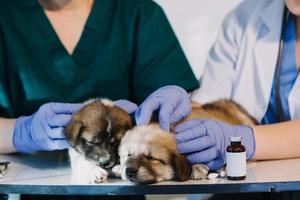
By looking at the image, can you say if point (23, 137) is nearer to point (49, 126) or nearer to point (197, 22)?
point (49, 126)

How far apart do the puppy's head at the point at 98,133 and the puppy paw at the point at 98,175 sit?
0.04m

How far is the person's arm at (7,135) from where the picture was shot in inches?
52.7

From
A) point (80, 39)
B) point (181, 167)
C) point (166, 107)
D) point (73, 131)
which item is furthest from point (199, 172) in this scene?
point (80, 39)

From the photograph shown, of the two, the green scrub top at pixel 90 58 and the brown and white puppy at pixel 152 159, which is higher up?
the green scrub top at pixel 90 58

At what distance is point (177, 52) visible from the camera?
1.56 m

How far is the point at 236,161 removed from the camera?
1.06 metres

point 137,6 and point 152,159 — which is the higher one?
point 137,6

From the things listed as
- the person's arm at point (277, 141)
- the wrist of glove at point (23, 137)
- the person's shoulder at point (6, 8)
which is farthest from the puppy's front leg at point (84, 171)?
the person's shoulder at point (6, 8)

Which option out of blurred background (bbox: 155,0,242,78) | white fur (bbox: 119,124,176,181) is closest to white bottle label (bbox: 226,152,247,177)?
white fur (bbox: 119,124,176,181)

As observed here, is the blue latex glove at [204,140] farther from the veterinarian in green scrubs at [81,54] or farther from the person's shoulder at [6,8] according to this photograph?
the person's shoulder at [6,8]

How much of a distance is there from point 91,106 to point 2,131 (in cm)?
28

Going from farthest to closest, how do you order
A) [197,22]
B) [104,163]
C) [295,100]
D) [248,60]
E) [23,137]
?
1. [197,22]
2. [248,60]
3. [295,100]
4. [23,137]
5. [104,163]

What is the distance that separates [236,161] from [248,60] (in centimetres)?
53

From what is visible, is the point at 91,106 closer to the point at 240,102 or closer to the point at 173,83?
the point at 173,83
